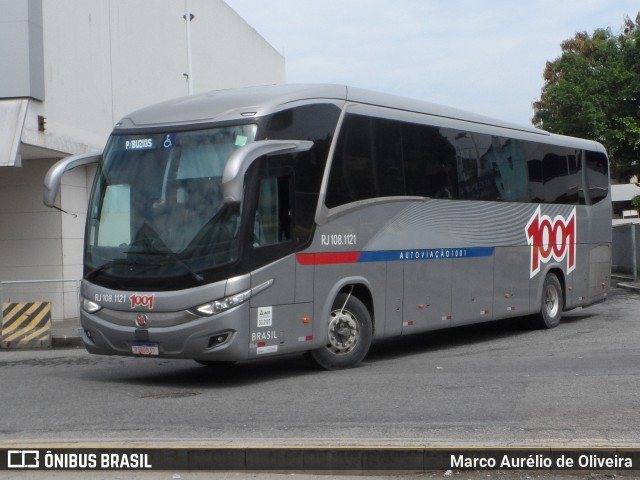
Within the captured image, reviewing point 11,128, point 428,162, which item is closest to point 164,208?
point 428,162

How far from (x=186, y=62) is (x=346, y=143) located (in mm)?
18261

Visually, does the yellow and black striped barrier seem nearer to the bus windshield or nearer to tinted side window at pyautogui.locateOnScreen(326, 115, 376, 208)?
the bus windshield

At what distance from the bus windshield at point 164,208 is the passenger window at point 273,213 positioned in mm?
378

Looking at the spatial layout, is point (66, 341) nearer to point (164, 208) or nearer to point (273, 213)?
point (164, 208)

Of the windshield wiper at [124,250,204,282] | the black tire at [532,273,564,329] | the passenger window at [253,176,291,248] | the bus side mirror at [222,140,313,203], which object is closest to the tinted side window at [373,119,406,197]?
the bus side mirror at [222,140,313,203]

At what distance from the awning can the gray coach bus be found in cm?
712

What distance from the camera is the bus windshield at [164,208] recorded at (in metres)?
11.4

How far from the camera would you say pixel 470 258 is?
632 inches

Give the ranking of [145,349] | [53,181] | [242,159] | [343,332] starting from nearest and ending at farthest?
1. [242,159]
2. [145,349]
3. [53,181]
4. [343,332]

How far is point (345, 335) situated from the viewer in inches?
516

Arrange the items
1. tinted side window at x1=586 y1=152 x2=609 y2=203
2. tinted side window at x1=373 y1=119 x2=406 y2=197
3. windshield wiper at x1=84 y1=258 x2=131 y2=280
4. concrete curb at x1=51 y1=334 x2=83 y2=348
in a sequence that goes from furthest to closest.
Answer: tinted side window at x1=586 y1=152 x2=609 y2=203 < concrete curb at x1=51 y1=334 x2=83 y2=348 < tinted side window at x1=373 y1=119 x2=406 y2=197 < windshield wiper at x1=84 y1=258 x2=131 y2=280

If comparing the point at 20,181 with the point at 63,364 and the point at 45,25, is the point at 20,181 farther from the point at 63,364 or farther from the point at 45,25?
the point at 63,364

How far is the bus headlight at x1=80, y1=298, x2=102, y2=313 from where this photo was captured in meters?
12.0

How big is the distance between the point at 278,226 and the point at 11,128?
976cm
